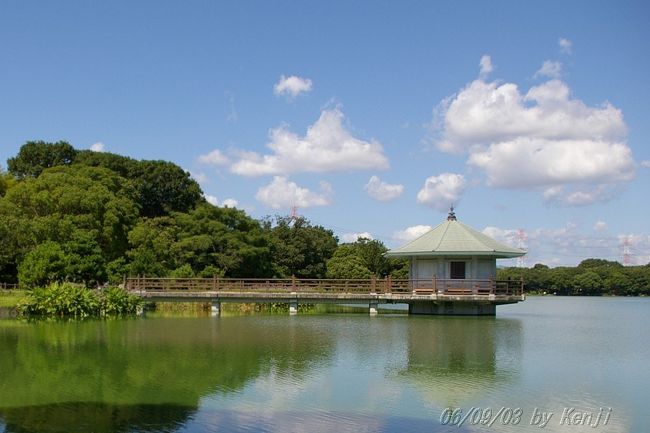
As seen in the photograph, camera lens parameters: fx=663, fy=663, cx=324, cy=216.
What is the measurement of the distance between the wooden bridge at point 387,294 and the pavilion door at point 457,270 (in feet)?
1.31

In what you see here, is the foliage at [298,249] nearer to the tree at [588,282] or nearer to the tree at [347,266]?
the tree at [347,266]

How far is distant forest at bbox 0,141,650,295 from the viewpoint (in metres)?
29.7

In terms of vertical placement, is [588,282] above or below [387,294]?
below

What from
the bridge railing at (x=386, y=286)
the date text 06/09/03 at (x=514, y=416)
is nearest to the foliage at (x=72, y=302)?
the bridge railing at (x=386, y=286)

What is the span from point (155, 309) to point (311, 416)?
25.2 metres

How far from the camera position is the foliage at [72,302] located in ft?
84.9

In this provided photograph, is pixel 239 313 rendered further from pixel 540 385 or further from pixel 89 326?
pixel 540 385

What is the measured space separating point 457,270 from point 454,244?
1212mm

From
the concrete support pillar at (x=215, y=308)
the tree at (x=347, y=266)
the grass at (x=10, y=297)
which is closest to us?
the grass at (x=10, y=297)

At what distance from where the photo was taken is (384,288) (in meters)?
30.4

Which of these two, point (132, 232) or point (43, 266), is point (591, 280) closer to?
point (132, 232)

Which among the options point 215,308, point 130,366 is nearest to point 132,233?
point 215,308

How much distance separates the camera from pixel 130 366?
13.4 meters

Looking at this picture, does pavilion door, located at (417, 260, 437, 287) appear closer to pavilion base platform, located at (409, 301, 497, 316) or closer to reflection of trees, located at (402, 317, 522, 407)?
pavilion base platform, located at (409, 301, 497, 316)
